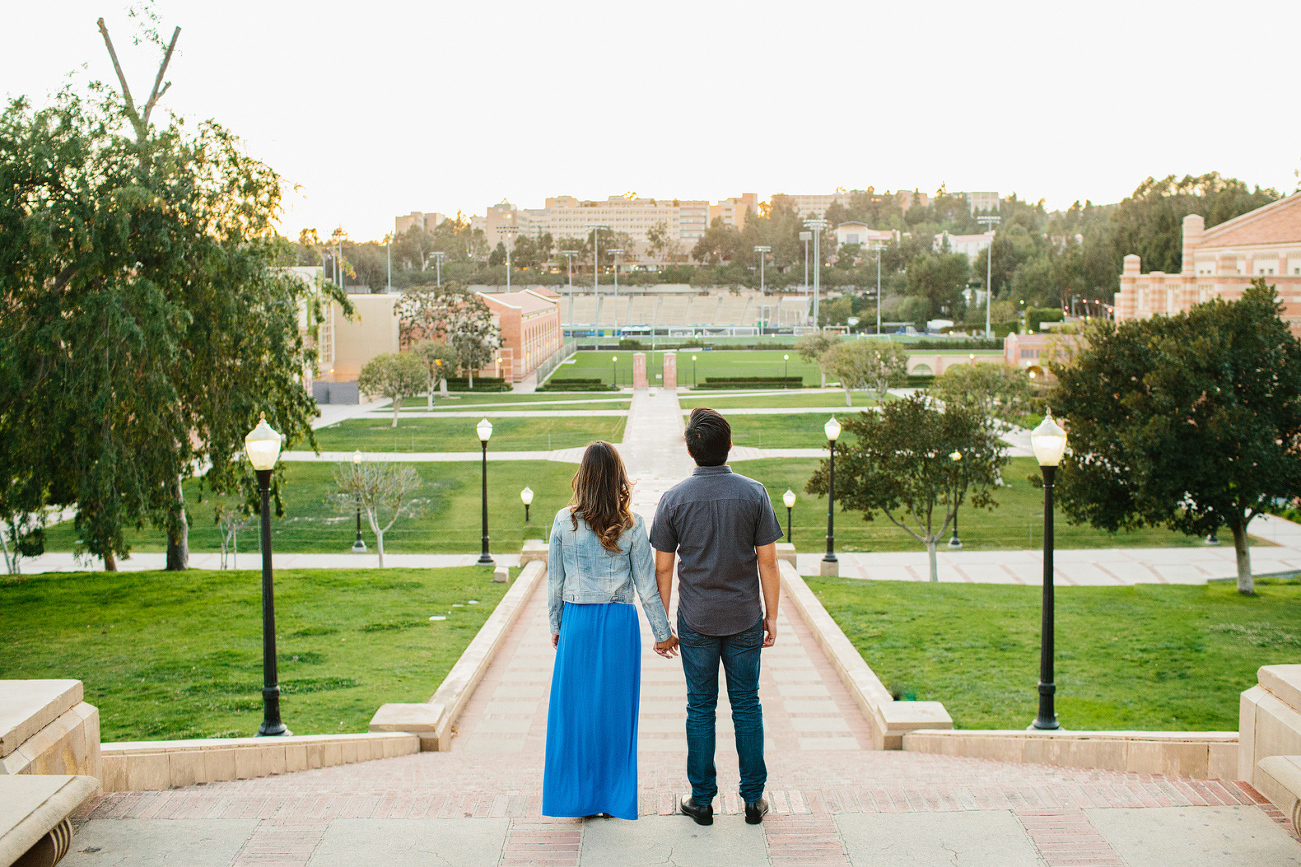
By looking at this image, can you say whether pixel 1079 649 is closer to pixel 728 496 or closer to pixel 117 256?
pixel 728 496

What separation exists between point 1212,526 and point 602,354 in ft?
239

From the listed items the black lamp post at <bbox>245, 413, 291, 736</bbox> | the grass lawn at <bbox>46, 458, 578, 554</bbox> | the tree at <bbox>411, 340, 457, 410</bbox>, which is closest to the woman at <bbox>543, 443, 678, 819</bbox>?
the black lamp post at <bbox>245, 413, 291, 736</bbox>

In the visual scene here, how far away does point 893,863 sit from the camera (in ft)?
13.9

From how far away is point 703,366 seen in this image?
3068 inches

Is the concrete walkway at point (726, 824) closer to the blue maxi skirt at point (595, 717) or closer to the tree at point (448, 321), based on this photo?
the blue maxi skirt at point (595, 717)

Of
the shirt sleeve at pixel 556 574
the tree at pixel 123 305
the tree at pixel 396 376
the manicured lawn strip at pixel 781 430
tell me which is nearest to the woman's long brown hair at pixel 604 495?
→ the shirt sleeve at pixel 556 574

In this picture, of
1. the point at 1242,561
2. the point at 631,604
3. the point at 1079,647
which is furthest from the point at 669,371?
the point at 631,604

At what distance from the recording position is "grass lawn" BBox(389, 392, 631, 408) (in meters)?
54.0

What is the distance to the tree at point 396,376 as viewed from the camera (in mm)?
45750

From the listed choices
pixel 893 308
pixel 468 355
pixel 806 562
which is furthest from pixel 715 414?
pixel 893 308

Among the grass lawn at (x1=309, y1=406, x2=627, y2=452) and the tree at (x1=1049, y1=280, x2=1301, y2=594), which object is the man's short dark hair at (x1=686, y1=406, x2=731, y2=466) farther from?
the grass lawn at (x1=309, y1=406, x2=627, y2=452)

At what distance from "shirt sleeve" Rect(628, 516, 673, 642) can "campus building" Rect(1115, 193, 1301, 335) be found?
139 feet

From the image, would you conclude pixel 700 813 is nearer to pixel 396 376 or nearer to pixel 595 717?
pixel 595 717

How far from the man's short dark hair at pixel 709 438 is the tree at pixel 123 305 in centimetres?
1032
